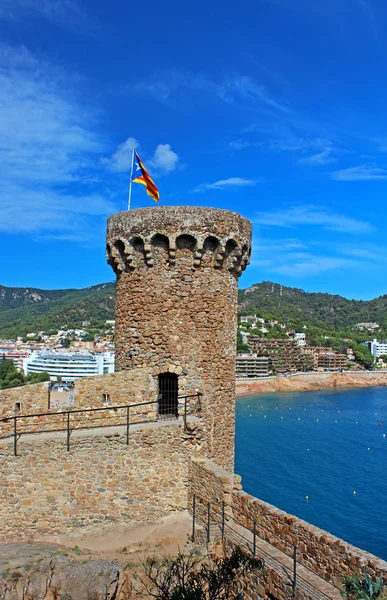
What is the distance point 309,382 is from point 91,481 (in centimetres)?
12493

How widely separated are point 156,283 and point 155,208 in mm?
1524

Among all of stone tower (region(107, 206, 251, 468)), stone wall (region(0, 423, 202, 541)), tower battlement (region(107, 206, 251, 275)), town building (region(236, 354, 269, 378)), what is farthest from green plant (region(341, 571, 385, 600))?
town building (region(236, 354, 269, 378))

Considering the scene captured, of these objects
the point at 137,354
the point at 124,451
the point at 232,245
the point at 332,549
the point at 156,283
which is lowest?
the point at 332,549

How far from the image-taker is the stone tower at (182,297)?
10.4m

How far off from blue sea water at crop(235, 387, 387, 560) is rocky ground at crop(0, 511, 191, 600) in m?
25.2

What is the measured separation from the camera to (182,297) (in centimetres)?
1048

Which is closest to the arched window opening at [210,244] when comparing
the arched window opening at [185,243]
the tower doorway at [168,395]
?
the arched window opening at [185,243]

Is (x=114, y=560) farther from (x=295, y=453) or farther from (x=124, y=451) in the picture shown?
(x=295, y=453)

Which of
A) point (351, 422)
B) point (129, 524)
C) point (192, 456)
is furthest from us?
point (351, 422)

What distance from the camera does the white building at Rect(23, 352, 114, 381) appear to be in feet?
372

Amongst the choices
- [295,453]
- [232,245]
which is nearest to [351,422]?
[295,453]

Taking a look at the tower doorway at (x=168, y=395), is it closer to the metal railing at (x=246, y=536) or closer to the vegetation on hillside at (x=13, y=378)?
the metal railing at (x=246, y=536)

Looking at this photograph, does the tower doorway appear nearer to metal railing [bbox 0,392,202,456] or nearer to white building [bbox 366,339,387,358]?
metal railing [bbox 0,392,202,456]

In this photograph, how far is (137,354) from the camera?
10594 mm
